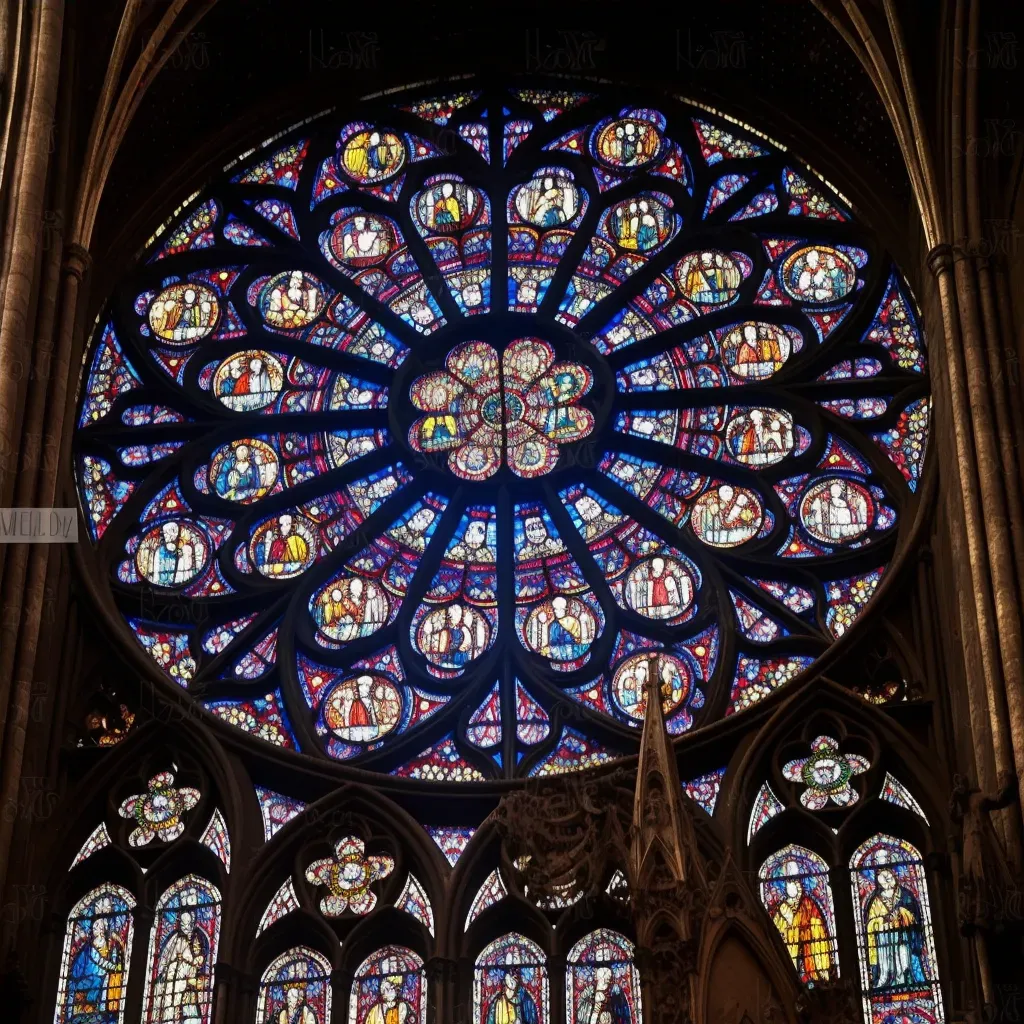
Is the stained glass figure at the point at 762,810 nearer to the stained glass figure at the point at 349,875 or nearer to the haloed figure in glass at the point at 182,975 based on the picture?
the stained glass figure at the point at 349,875

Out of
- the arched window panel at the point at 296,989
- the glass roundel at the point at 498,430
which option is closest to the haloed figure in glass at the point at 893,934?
the glass roundel at the point at 498,430

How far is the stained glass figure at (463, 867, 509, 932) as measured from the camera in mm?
17359

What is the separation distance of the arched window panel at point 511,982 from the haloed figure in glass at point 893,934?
2160mm

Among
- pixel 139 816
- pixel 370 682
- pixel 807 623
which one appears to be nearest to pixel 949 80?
pixel 807 623

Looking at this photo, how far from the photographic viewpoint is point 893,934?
1691cm

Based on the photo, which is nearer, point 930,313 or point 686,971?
point 686,971

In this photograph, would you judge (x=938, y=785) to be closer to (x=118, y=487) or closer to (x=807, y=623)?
(x=807, y=623)

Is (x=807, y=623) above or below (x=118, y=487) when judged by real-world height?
below

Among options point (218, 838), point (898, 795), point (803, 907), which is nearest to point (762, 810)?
point (803, 907)

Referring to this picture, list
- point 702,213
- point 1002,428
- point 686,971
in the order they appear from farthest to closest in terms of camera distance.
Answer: point 702,213 < point 1002,428 < point 686,971

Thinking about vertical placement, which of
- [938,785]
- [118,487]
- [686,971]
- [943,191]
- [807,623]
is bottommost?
[686,971]

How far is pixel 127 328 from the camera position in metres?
20.8

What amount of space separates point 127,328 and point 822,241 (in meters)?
5.66

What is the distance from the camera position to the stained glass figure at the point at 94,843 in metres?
18.0
